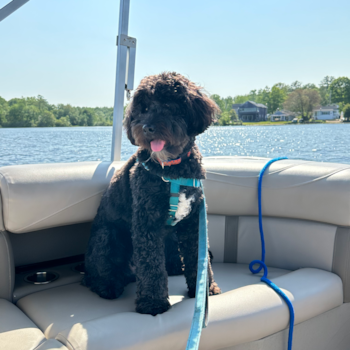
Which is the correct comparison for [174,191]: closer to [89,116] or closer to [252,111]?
[89,116]

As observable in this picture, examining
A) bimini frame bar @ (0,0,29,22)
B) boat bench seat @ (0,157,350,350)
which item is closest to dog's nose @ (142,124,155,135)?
boat bench seat @ (0,157,350,350)

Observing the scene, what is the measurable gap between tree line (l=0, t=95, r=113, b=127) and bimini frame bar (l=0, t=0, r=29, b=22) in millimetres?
614

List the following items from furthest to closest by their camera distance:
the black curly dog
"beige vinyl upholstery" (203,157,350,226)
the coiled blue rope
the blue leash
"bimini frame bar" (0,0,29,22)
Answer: "bimini frame bar" (0,0,29,22)
"beige vinyl upholstery" (203,157,350,226)
the coiled blue rope
the black curly dog
the blue leash

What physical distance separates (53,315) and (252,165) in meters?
1.43

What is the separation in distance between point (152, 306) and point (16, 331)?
54 cm

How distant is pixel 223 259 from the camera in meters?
2.16

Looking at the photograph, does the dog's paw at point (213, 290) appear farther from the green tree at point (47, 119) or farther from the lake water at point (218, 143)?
the green tree at point (47, 119)

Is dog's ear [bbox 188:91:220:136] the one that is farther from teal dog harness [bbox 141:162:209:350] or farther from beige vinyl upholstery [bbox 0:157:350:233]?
beige vinyl upholstery [bbox 0:157:350:233]

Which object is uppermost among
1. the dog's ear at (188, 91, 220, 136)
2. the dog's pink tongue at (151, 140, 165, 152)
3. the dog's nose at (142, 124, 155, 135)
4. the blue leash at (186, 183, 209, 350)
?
the dog's ear at (188, 91, 220, 136)

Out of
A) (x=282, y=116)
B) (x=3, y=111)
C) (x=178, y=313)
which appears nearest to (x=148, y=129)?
(x=178, y=313)

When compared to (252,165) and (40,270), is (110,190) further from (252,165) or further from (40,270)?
(252,165)

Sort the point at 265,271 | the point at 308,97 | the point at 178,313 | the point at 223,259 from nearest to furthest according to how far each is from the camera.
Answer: the point at 178,313 < the point at 265,271 < the point at 223,259 < the point at 308,97

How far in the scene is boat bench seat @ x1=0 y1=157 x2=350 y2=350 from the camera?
1290 millimetres

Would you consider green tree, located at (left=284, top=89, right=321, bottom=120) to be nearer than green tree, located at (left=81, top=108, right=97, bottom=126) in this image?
No
